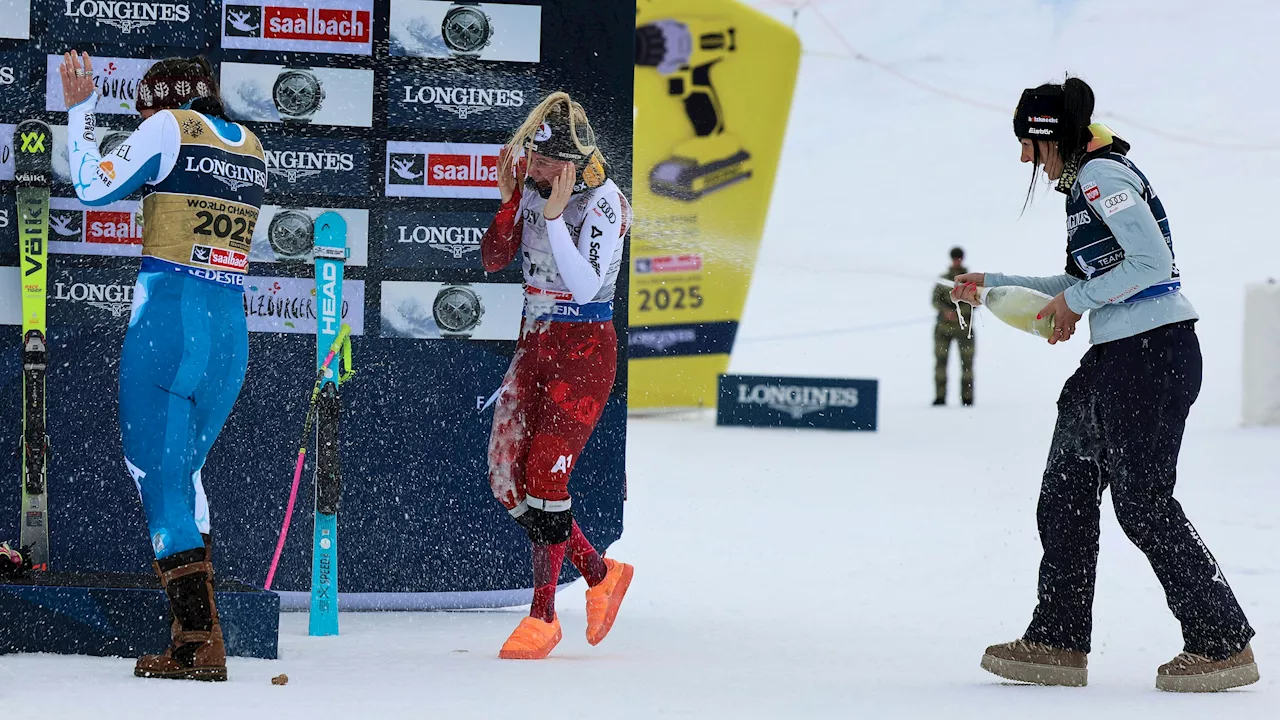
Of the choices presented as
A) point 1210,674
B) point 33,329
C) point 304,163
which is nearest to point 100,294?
point 33,329

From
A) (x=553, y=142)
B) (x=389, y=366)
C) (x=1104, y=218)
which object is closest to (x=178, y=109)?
(x=553, y=142)

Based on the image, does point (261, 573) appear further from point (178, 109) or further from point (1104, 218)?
point (1104, 218)

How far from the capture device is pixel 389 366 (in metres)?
5.22

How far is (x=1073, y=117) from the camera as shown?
159 inches

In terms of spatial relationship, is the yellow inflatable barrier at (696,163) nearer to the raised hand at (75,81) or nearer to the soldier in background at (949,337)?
the soldier in background at (949,337)

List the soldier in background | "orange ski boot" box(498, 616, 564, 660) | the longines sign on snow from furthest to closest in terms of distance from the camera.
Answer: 1. the soldier in background
2. the longines sign on snow
3. "orange ski boot" box(498, 616, 564, 660)

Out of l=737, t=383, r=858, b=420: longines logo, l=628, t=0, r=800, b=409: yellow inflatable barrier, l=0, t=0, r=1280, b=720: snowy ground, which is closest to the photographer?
l=0, t=0, r=1280, b=720: snowy ground

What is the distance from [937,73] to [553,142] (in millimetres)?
30962

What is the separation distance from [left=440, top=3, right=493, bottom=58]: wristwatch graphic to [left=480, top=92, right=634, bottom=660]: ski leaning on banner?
79 cm

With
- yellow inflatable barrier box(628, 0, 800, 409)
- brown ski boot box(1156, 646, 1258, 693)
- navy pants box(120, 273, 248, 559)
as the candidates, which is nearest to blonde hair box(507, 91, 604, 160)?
navy pants box(120, 273, 248, 559)

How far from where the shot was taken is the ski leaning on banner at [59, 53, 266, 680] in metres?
3.83

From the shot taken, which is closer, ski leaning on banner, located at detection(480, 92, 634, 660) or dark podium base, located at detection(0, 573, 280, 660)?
dark podium base, located at detection(0, 573, 280, 660)

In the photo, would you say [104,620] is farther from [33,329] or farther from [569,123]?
[569,123]

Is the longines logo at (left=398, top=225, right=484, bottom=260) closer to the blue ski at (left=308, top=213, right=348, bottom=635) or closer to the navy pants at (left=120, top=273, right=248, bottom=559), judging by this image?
the blue ski at (left=308, top=213, right=348, bottom=635)
